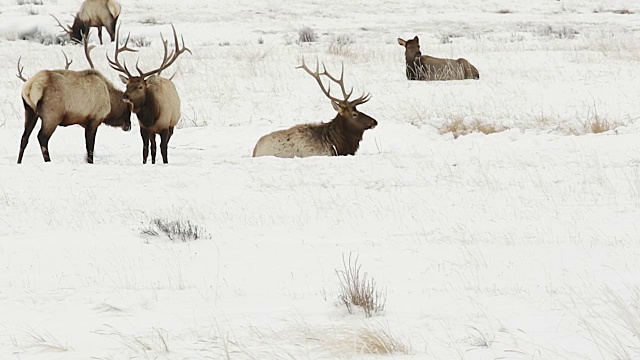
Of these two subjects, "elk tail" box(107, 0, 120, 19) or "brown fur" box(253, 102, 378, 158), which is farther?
"elk tail" box(107, 0, 120, 19)

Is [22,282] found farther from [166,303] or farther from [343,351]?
[343,351]

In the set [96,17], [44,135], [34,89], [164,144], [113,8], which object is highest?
[113,8]

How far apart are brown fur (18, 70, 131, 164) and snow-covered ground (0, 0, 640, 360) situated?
2.13 ft

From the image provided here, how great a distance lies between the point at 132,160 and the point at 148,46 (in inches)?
510

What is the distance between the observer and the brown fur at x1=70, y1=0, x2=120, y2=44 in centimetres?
2514

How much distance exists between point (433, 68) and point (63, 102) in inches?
326

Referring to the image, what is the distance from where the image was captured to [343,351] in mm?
3578

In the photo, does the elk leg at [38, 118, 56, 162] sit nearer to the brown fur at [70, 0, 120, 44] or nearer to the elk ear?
the elk ear

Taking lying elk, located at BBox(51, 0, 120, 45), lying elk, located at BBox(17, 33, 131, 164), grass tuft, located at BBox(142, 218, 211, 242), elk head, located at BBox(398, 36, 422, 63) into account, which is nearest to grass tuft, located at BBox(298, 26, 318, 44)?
lying elk, located at BBox(51, 0, 120, 45)

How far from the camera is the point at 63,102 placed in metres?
10.7

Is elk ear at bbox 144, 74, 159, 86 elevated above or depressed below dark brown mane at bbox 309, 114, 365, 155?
above

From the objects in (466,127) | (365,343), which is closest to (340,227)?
(365,343)

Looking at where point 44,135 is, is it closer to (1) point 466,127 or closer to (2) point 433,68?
(1) point 466,127

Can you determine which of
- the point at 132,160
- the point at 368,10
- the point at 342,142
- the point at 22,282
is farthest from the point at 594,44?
the point at 22,282
